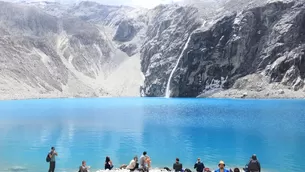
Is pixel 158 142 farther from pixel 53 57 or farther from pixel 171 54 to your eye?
pixel 53 57

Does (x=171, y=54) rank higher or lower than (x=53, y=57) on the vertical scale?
higher

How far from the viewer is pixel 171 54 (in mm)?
133250

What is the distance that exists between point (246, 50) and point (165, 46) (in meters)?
35.2

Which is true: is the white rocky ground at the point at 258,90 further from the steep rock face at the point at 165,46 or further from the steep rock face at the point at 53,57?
the steep rock face at the point at 53,57

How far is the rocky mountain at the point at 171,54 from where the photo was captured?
10706cm

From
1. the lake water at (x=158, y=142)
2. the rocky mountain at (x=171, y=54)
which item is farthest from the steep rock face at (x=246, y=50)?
the lake water at (x=158, y=142)

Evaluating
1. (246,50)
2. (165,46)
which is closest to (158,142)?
(246,50)

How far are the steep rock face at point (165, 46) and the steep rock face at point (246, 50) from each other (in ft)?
26.5

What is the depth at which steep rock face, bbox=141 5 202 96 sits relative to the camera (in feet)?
431

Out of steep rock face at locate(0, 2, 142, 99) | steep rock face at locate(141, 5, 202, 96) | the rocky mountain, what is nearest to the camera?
A: the rocky mountain

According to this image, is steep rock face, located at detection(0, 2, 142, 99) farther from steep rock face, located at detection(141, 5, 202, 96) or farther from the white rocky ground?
the white rocky ground

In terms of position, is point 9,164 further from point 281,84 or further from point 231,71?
point 231,71

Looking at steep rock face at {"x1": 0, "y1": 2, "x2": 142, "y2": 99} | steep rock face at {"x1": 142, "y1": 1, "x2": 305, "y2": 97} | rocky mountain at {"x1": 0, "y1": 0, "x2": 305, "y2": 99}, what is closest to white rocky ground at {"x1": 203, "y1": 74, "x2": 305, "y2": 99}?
rocky mountain at {"x1": 0, "y1": 0, "x2": 305, "y2": 99}

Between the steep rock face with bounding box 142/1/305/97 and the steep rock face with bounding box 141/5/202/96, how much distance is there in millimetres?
8085
